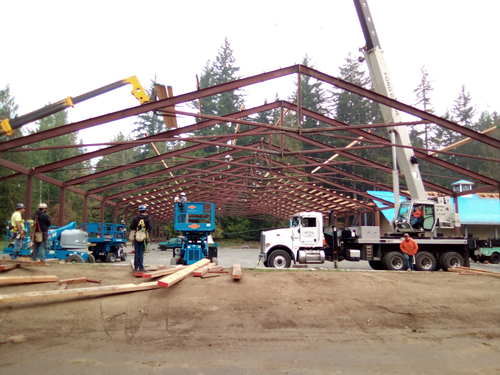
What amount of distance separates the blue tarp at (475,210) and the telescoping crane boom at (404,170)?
1356 centimetres

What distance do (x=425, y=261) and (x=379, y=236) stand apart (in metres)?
2.45

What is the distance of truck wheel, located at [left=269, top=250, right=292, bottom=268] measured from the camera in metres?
15.8

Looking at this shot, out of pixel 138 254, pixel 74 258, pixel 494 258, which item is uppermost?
pixel 138 254

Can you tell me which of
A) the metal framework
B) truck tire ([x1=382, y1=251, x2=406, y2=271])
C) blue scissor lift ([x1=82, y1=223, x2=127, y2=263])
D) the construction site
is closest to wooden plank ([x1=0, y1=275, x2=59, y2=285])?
the construction site

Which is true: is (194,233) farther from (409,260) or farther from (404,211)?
(404,211)

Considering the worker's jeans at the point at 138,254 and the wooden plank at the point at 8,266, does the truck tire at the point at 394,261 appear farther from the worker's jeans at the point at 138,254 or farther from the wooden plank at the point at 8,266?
the wooden plank at the point at 8,266

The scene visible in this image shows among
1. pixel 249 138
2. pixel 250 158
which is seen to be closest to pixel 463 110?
pixel 249 138

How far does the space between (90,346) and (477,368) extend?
20.0ft

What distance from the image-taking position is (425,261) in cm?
1669

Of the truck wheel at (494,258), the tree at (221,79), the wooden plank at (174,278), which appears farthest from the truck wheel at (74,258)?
the tree at (221,79)

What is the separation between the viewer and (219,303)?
7.93 meters

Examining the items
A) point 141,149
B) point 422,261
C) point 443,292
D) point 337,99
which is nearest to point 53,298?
point 443,292

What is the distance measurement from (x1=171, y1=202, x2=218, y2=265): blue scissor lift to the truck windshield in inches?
341

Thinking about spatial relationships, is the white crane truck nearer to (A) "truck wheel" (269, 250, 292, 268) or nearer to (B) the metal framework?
(A) "truck wheel" (269, 250, 292, 268)
